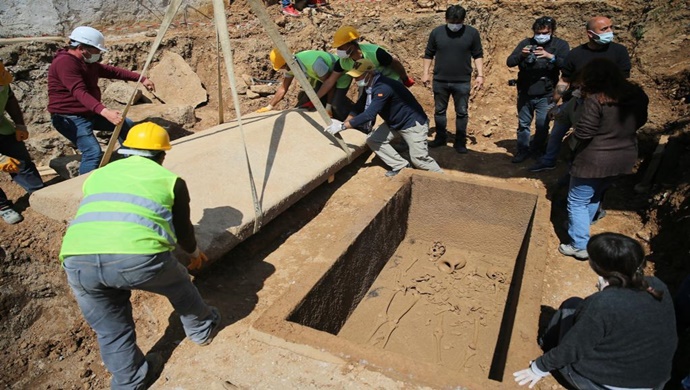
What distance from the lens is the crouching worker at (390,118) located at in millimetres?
4434

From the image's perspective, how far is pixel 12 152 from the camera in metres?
4.05

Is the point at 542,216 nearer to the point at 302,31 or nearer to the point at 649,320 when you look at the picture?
the point at 649,320

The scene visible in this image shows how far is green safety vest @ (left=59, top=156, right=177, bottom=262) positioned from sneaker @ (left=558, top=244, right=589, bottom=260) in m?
3.25

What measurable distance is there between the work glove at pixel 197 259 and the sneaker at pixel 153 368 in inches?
22.9

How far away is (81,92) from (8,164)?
2.84 ft

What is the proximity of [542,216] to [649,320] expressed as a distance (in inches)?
75.5

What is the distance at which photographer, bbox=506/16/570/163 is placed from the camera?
186 inches

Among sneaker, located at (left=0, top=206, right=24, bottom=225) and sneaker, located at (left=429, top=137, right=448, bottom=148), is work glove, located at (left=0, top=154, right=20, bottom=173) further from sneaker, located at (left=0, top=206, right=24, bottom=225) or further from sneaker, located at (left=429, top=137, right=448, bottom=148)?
sneaker, located at (left=429, top=137, right=448, bottom=148)

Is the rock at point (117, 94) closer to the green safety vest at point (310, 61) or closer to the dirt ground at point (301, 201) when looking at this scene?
the dirt ground at point (301, 201)

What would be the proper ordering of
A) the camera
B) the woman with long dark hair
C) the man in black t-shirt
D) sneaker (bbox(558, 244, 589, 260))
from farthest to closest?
the camera < the man in black t-shirt < sneaker (bbox(558, 244, 589, 260)) < the woman with long dark hair

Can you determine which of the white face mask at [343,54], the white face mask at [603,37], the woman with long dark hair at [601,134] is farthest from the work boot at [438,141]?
the woman with long dark hair at [601,134]

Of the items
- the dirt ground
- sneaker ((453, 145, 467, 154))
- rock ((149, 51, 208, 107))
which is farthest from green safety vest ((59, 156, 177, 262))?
rock ((149, 51, 208, 107))

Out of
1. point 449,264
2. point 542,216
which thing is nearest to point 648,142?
point 542,216

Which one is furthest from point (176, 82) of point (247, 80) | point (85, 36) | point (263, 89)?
point (85, 36)
